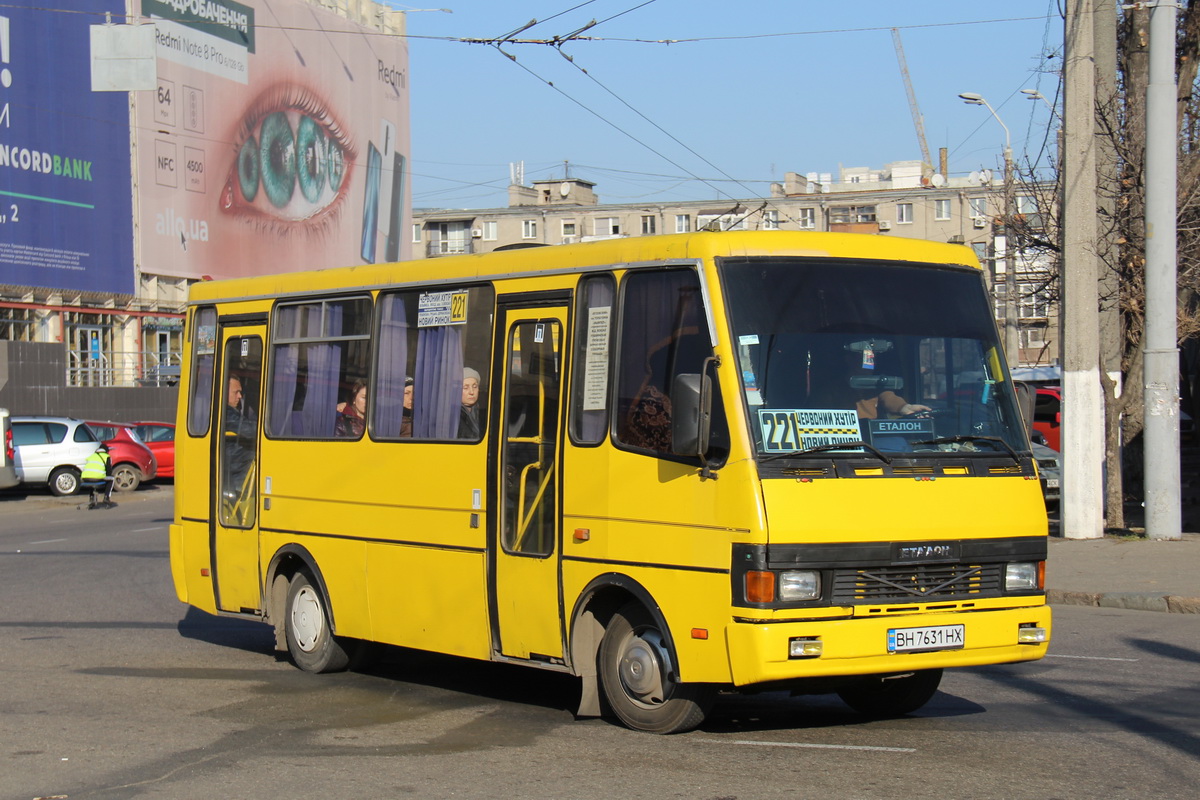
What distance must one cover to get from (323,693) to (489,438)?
223cm

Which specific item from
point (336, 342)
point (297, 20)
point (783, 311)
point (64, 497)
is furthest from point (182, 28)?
point (783, 311)

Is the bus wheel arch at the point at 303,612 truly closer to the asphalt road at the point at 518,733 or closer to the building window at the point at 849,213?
the asphalt road at the point at 518,733

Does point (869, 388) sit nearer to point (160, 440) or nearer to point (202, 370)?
point (202, 370)

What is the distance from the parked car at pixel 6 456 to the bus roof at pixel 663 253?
21.8 meters

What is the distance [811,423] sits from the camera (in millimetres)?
7422

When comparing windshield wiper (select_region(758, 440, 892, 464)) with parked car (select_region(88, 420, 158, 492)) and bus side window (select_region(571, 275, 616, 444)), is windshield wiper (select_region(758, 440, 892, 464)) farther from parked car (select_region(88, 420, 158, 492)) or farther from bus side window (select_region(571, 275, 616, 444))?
parked car (select_region(88, 420, 158, 492))

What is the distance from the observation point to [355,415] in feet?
33.0

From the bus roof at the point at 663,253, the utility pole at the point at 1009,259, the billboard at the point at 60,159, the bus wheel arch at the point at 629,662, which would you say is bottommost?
the bus wheel arch at the point at 629,662

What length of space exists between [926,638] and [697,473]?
4.62 ft

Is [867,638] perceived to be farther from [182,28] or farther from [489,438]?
[182,28]

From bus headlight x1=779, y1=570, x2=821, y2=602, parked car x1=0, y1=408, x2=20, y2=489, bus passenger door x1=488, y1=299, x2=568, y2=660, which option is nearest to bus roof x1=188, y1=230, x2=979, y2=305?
bus passenger door x1=488, y1=299, x2=568, y2=660

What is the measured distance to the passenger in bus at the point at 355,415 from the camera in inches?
393

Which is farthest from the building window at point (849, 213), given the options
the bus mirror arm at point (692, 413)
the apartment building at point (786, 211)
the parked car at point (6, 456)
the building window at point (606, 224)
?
the bus mirror arm at point (692, 413)

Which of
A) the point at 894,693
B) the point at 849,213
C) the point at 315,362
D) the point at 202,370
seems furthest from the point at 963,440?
the point at 849,213
